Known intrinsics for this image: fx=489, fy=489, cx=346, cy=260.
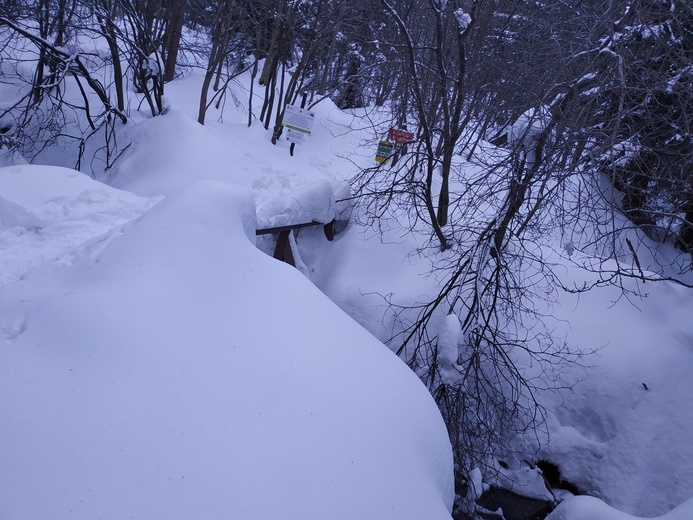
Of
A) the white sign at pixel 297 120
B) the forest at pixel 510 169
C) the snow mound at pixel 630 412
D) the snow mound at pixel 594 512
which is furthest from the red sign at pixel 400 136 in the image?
the snow mound at pixel 594 512

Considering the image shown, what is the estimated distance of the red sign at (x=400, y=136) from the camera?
647cm

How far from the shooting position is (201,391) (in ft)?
7.77

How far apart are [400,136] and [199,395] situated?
4964 millimetres

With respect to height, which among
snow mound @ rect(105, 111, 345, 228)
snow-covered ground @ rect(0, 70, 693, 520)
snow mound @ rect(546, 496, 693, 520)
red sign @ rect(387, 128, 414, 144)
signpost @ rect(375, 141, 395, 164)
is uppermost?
red sign @ rect(387, 128, 414, 144)

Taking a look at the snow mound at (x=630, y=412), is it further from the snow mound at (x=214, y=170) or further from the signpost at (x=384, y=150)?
the snow mound at (x=214, y=170)

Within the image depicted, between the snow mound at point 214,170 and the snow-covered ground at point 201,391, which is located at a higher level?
the snow-covered ground at point 201,391

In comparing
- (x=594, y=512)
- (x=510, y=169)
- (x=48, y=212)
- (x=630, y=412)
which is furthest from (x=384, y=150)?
(x=594, y=512)

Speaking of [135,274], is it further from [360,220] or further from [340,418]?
[360,220]

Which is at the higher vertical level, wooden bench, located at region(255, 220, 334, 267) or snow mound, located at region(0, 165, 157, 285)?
snow mound, located at region(0, 165, 157, 285)

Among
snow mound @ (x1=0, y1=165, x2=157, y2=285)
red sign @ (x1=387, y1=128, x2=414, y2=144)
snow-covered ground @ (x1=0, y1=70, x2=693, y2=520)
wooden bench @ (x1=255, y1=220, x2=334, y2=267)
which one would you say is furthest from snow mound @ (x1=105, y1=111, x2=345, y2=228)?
snow-covered ground @ (x1=0, y1=70, x2=693, y2=520)

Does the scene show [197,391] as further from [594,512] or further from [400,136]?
[400,136]

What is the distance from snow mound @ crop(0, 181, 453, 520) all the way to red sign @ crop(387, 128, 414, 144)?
367cm

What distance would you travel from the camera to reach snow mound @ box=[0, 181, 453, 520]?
1.97 meters

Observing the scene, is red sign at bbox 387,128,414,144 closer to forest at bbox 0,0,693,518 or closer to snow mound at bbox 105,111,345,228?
forest at bbox 0,0,693,518
